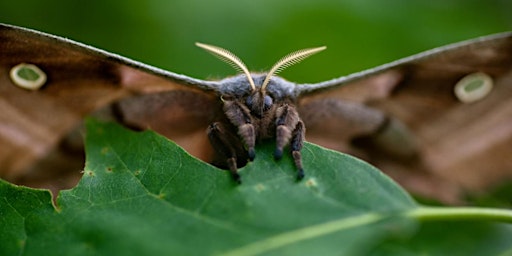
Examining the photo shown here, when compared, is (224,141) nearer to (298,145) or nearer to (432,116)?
(298,145)

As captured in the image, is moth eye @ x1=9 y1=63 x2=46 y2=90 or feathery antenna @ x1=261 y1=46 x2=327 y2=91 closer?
feathery antenna @ x1=261 y1=46 x2=327 y2=91

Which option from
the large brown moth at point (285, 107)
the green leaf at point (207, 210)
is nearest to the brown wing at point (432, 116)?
the large brown moth at point (285, 107)

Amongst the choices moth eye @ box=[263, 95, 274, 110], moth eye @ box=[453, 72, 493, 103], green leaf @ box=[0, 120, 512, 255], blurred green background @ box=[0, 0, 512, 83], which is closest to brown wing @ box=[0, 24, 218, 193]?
moth eye @ box=[263, 95, 274, 110]

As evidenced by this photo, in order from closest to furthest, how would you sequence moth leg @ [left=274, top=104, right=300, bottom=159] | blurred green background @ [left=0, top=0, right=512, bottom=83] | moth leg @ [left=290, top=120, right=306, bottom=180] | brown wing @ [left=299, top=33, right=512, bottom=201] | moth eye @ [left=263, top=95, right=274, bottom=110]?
moth leg @ [left=290, top=120, right=306, bottom=180] < moth leg @ [left=274, top=104, right=300, bottom=159] < moth eye @ [left=263, top=95, right=274, bottom=110] < brown wing @ [left=299, top=33, right=512, bottom=201] < blurred green background @ [left=0, top=0, right=512, bottom=83]

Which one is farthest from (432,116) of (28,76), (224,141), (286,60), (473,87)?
(28,76)

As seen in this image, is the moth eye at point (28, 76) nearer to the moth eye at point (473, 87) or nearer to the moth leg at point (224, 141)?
the moth leg at point (224, 141)

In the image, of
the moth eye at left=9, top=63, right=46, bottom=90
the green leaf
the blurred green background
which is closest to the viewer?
the green leaf

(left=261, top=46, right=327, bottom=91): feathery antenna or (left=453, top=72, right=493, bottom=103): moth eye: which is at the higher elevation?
(left=261, top=46, right=327, bottom=91): feathery antenna

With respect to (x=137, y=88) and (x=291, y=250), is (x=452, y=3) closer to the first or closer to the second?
(x=137, y=88)

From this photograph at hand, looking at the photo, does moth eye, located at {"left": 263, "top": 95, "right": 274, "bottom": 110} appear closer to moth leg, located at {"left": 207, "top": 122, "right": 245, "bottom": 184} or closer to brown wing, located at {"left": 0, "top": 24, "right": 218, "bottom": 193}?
moth leg, located at {"left": 207, "top": 122, "right": 245, "bottom": 184}
